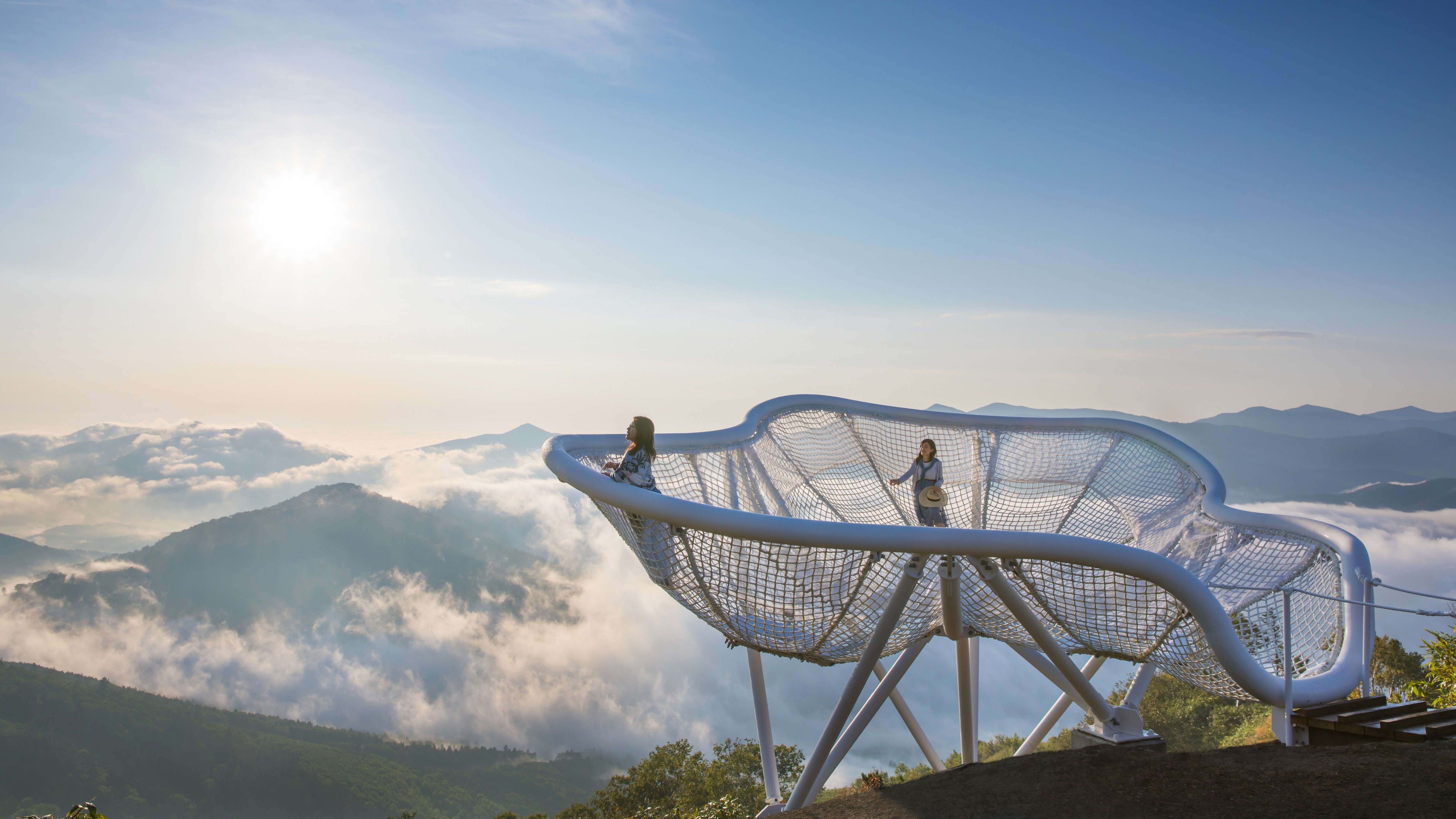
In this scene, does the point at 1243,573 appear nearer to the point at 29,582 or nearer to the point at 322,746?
the point at 322,746

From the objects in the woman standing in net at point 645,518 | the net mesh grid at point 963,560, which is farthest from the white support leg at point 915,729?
the woman standing in net at point 645,518

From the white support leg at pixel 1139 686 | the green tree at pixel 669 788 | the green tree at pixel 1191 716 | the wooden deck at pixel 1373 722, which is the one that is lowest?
the green tree at pixel 1191 716

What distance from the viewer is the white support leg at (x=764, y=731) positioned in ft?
30.6

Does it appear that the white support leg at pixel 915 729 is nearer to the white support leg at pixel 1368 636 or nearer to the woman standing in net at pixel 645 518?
the woman standing in net at pixel 645 518

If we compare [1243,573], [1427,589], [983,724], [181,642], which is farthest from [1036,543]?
[181,642]

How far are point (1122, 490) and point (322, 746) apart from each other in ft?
330

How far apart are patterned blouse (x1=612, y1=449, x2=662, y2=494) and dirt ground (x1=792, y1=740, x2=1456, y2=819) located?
275 centimetres

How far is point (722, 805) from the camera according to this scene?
1108 cm

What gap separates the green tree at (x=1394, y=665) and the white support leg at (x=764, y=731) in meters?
15.3

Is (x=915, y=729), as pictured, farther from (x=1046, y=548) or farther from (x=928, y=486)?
(x=1046, y=548)

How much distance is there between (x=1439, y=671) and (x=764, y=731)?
8.48 meters

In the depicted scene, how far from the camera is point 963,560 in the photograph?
5.89 metres

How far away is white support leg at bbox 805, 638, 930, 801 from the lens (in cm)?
747

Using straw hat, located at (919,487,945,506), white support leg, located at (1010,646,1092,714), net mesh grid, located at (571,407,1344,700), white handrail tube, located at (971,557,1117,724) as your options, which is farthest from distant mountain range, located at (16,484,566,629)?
white handrail tube, located at (971,557,1117,724)
